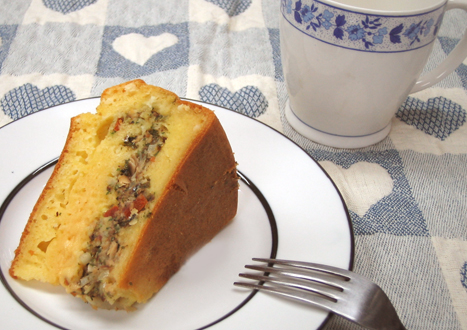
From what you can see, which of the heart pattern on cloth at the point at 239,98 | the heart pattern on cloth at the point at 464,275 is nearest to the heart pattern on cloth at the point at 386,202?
the heart pattern on cloth at the point at 464,275

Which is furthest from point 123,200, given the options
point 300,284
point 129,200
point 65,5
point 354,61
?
point 65,5

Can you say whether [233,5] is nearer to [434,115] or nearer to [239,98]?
[239,98]

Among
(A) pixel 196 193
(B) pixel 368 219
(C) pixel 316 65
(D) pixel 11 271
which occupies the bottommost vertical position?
(B) pixel 368 219

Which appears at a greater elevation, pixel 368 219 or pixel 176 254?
pixel 176 254

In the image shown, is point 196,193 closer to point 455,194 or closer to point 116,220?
point 116,220

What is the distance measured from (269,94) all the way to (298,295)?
1.34 m

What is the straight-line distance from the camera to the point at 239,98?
2.17 meters

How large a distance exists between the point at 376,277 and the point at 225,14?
199 centimetres

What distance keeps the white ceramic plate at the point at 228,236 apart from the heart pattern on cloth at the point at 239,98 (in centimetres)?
42

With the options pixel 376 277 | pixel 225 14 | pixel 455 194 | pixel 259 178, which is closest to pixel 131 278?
pixel 259 178

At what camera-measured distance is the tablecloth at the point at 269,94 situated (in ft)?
4.70

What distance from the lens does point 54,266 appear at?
1185mm

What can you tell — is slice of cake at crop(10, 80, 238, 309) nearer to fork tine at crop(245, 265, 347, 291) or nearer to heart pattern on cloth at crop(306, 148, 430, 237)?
fork tine at crop(245, 265, 347, 291)

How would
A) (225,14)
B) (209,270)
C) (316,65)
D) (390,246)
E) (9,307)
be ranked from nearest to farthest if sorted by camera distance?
(9,307)
(209,270)
(390,246)
(316,65)
(225,14)
